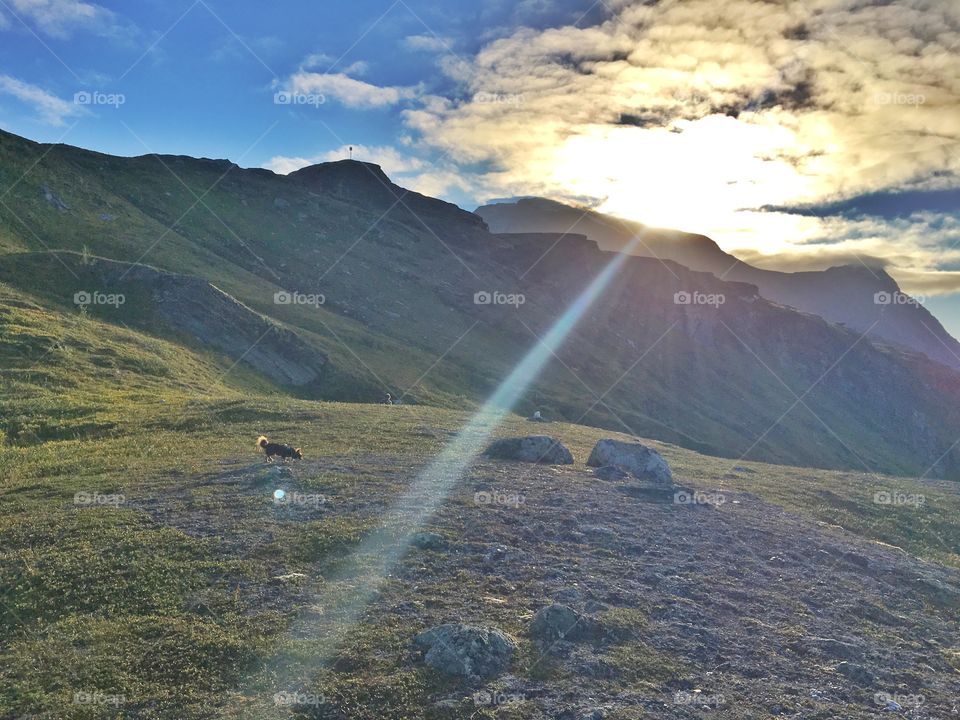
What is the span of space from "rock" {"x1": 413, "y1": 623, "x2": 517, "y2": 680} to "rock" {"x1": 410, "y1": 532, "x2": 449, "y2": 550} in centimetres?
524

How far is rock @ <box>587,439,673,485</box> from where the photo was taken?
3145cm

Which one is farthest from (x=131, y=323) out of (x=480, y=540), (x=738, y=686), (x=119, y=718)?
(x=738, y=686)

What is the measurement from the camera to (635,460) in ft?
107

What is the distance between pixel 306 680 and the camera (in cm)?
1016

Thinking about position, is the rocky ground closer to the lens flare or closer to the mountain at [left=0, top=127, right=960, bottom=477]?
the lens flare

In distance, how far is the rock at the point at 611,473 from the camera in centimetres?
3008

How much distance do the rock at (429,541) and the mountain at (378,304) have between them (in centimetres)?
2427

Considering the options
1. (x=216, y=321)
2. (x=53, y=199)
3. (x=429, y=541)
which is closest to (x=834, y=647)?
(x=429, y=541)

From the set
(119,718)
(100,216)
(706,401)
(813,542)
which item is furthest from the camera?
(706,401)

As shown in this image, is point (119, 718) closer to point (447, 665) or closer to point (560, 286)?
point (447, 665)

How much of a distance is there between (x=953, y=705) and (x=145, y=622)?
1660cm

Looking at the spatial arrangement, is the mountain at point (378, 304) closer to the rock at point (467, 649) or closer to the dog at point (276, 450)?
the dog at point (276, 450)

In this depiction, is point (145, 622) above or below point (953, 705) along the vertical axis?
above

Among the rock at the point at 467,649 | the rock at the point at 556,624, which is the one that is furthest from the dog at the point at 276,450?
the rock at the point at 556,624
